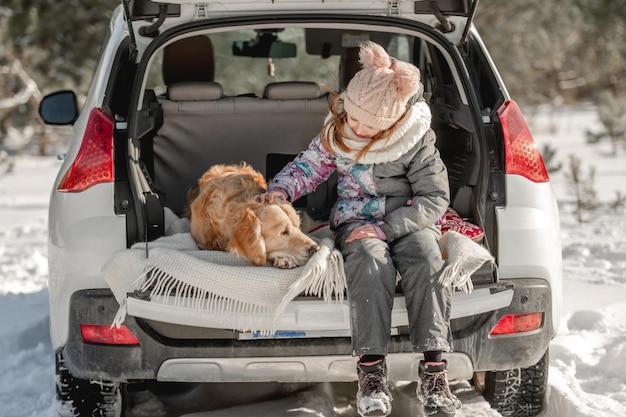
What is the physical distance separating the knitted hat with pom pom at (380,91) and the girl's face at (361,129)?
0.05 meters

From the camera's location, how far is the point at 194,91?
437 cm

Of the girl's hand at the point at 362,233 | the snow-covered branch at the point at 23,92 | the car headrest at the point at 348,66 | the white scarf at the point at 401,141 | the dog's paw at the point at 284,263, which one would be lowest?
the dog's paw at the point at 284,263

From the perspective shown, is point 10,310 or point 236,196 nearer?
point 236,196

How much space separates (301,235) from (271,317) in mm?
408

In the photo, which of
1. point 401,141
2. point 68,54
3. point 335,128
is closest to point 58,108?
point 335,128

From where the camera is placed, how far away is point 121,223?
3.12m

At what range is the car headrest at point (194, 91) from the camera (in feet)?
14.3

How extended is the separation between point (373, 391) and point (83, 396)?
1269 mm

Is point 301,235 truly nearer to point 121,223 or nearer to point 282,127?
point 121,223

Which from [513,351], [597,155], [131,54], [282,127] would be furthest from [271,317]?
[597,155]

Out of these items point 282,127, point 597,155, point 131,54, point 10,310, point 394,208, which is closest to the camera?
point 394,208

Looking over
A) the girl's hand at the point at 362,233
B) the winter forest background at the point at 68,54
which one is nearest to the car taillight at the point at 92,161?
the girl's hand at the point at 362,233

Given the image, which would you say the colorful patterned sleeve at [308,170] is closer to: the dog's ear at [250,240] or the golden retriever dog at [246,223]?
the golden retriever dog at [246,223]

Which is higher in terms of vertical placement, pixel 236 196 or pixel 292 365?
pixel 236 196
